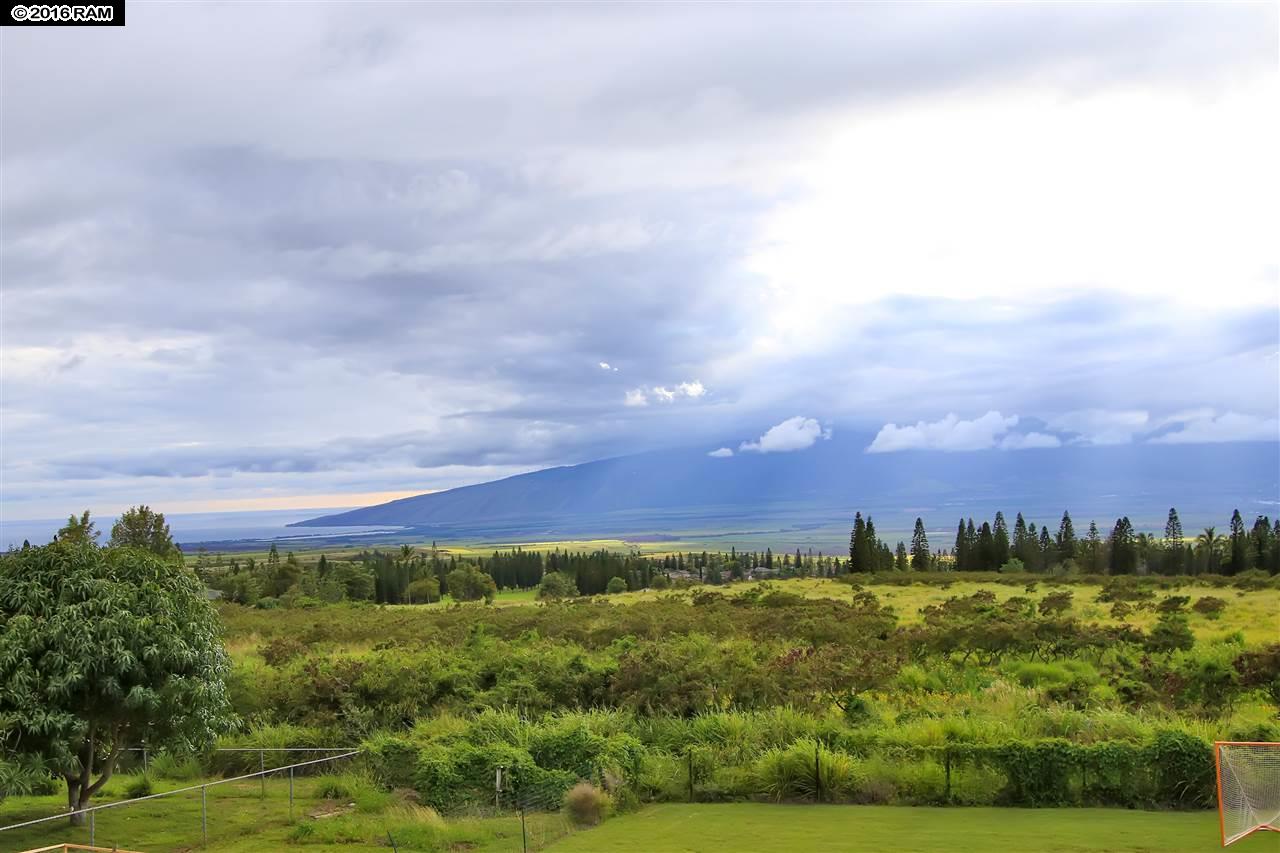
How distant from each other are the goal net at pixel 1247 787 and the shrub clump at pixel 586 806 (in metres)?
9.82

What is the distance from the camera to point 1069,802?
17.4 metres

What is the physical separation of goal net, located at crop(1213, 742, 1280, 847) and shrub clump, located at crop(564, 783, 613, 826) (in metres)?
9.82

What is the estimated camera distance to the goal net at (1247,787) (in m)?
14.8

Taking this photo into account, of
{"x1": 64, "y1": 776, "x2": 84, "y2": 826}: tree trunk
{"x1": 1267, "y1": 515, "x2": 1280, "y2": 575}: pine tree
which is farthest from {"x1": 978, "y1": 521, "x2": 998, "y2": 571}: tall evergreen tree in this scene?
{"x1": 64, "y1": 776, "x2": 84, "y2": 826}: tree trunk

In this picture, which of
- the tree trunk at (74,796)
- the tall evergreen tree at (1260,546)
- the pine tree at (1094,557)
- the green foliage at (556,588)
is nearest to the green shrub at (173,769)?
the tree trunk at (74,796)

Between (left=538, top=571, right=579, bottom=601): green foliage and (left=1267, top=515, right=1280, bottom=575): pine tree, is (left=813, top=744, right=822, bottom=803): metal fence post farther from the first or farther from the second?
(left=1267, top=515, right=1280, bottom=575): pine tree

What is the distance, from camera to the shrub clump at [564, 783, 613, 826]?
58.5 feet

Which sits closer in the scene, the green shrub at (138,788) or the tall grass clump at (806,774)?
the tall grass clump at (806,774)

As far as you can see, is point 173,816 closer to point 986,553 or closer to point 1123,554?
point 986,553

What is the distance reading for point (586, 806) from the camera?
1788 cm

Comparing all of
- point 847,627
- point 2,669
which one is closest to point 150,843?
point 2,669

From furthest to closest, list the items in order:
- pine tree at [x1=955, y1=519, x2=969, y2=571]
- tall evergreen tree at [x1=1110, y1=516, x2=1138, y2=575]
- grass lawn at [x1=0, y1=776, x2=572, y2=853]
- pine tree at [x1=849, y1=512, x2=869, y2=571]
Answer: pine tree at [x1=955, y1=519, x2=969, y2=571] < pine tree at [x1=849, y1=512, x2=869, y2=571] < tall evergreen tree at [x1=1110, y1=516, x2=1138, y2=575] < grass lawn at [x1=0, y1=776, x2=572, y2=853]

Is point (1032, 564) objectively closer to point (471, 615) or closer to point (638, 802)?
point (471, 615)

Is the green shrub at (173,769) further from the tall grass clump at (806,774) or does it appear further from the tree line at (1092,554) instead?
the tree line at (1092,554)
